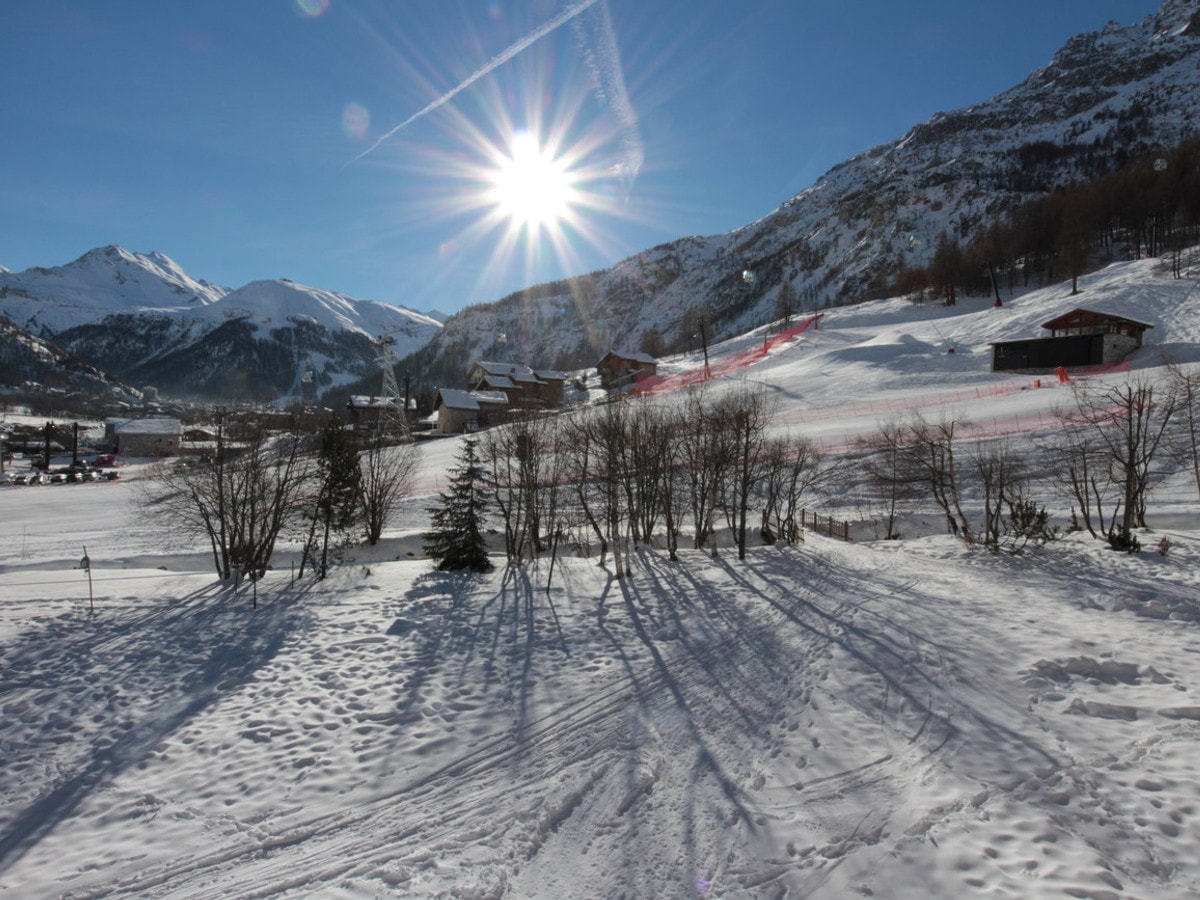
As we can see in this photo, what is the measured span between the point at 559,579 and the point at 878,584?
369 inches

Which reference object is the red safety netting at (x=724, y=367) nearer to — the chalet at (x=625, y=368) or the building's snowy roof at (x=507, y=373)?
the chalet at (x=625, y=368)

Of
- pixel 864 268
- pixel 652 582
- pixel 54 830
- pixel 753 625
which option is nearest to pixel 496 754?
pixel 54 830

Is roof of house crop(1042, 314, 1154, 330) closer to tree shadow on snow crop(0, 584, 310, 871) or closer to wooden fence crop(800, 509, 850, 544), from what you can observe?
wooden fence crop(800, 509, 850, 544)

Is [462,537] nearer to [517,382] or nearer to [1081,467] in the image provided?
[1081,467]

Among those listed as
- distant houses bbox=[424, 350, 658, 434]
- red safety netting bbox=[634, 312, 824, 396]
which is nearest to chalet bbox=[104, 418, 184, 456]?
distant houses bbox=[424, 350, 658, 434]

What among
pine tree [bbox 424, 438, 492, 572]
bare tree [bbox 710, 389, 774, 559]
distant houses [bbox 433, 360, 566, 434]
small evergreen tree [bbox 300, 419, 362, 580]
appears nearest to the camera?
pine tree [bbox 424, 438, 492, 572]

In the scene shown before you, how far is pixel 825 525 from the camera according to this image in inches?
1053

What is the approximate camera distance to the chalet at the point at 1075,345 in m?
44.2

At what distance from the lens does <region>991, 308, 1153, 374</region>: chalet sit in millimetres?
44156

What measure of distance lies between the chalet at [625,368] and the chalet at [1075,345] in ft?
135

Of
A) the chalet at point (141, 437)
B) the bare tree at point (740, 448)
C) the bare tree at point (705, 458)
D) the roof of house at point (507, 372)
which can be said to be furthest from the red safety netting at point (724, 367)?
Answer: the chalet at point (141, 437)

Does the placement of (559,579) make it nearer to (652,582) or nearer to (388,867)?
(652,582)

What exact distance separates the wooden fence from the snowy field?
830 centimetres

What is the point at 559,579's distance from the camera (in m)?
18.2
